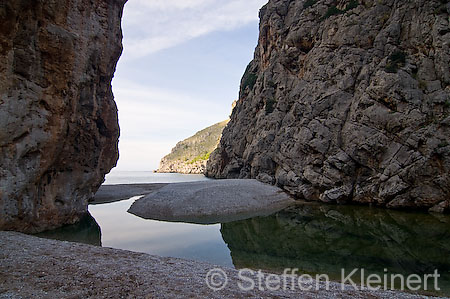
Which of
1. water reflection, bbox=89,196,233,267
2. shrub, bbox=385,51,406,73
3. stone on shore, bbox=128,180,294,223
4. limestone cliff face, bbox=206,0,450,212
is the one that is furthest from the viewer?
shrub, bbox=385,51,406,73

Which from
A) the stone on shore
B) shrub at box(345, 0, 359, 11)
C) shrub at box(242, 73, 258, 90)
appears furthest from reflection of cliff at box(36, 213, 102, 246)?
shrub at box(242, 73, 258, 90)

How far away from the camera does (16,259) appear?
10320mm

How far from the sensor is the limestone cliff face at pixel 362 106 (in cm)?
2653

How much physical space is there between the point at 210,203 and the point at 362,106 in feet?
68.2

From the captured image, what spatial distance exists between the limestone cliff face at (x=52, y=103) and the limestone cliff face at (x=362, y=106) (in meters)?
25.5

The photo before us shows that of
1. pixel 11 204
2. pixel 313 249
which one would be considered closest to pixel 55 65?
pixel 11 204

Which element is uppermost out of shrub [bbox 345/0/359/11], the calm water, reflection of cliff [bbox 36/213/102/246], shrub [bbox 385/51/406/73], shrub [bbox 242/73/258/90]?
shrub [bbox 345/0/359/11]

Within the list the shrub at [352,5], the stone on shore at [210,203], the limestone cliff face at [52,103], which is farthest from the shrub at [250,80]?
the limestone cliff face at [52,103]

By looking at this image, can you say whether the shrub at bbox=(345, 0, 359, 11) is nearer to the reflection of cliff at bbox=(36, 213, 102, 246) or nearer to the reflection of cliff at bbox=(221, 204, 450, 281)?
the reflection of cliff at bbox=(221, 204, 450, 281)

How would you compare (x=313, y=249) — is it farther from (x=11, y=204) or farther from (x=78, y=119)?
(x=78, y=119)

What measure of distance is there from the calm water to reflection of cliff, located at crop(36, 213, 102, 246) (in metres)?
0.06

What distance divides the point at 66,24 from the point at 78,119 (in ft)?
23.1

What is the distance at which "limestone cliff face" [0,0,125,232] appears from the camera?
1527cm

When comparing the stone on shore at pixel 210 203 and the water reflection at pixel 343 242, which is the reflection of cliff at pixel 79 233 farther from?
the water reflection at pixel 343 242
